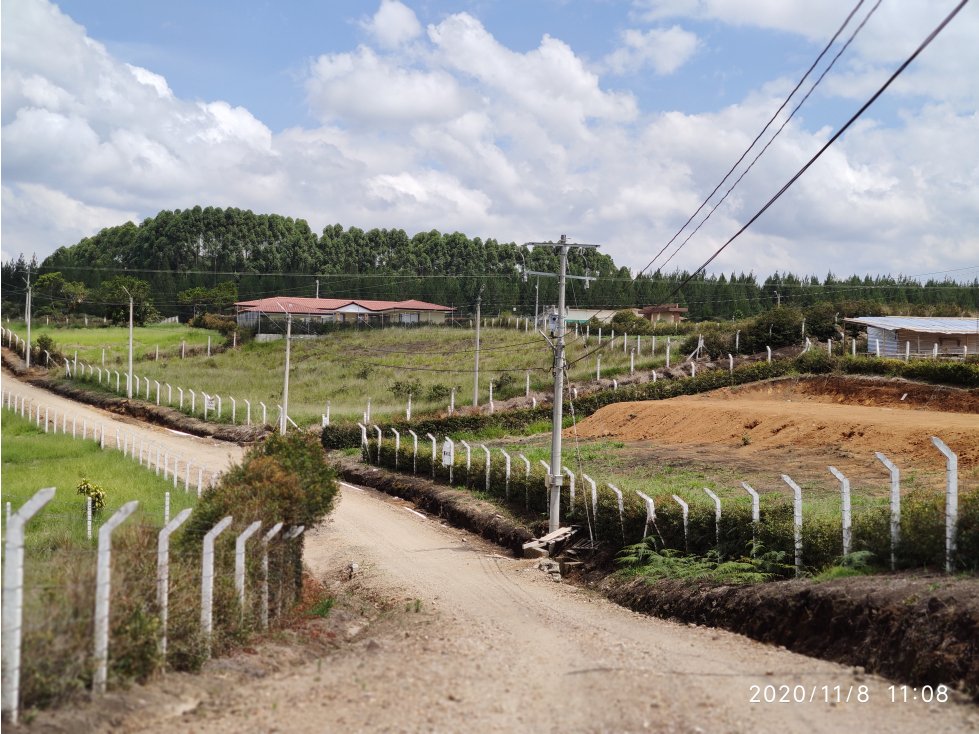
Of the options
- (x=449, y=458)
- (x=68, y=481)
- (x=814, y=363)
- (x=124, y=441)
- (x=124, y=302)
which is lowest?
(x=124, y=441)

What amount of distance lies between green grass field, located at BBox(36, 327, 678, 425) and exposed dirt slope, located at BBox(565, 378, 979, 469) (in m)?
8.24

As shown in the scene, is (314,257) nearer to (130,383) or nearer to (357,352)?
(357,352)

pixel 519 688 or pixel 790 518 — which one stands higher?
pixel 790 518

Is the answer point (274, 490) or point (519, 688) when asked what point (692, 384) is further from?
point (519, 688)

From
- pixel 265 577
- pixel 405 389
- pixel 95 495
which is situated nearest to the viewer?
pixel 265 577

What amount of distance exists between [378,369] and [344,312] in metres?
31.6

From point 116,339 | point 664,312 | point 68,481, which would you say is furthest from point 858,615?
point 664,312

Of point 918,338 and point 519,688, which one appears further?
point 918,338

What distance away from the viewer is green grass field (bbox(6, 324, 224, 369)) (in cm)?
8061

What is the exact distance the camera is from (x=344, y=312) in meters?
102

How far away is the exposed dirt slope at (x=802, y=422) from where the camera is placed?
29766 millimetres

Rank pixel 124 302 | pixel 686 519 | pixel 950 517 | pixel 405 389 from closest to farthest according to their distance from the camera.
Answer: pixel 950 517
pixel 686 519
pixel 405 389
pixel 124 302

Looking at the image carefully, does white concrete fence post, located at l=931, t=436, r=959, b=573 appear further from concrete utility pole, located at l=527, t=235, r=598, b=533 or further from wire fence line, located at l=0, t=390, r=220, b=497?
wire fence line, located at l=0, t=390, r=220, b=497

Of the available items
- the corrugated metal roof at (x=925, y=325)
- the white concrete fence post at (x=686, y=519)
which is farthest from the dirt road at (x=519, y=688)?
the corrugated metal roof at (x=925, y=325)
